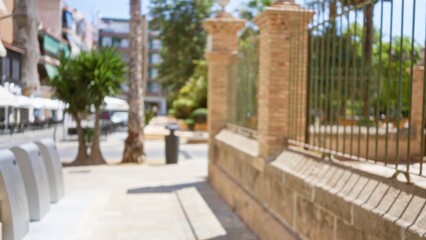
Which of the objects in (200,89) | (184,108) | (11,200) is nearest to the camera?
(11,200)

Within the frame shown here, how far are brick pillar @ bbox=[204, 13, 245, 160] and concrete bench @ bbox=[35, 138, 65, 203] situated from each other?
4.11m

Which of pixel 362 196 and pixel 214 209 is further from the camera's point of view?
pixel 214 209

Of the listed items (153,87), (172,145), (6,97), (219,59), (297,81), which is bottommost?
(172,145)

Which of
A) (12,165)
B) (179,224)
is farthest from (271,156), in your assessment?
(12,165)

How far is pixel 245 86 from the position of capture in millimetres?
9273

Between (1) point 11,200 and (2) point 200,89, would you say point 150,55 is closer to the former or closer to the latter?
(2) point 200,89

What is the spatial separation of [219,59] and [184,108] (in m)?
24.2

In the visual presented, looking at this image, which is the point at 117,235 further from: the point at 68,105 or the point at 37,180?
the point at 68,105

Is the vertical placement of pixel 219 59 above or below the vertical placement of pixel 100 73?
above

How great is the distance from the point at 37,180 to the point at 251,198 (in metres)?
2.92

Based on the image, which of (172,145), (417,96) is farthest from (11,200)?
(172,145)

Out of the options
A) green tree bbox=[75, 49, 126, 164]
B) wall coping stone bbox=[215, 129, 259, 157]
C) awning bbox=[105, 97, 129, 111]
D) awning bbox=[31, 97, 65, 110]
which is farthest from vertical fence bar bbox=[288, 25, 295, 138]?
awning bbox=[105, 97, 129, 111]

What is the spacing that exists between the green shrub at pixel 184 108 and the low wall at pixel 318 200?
26.3m

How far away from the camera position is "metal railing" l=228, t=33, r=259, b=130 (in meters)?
8.72
